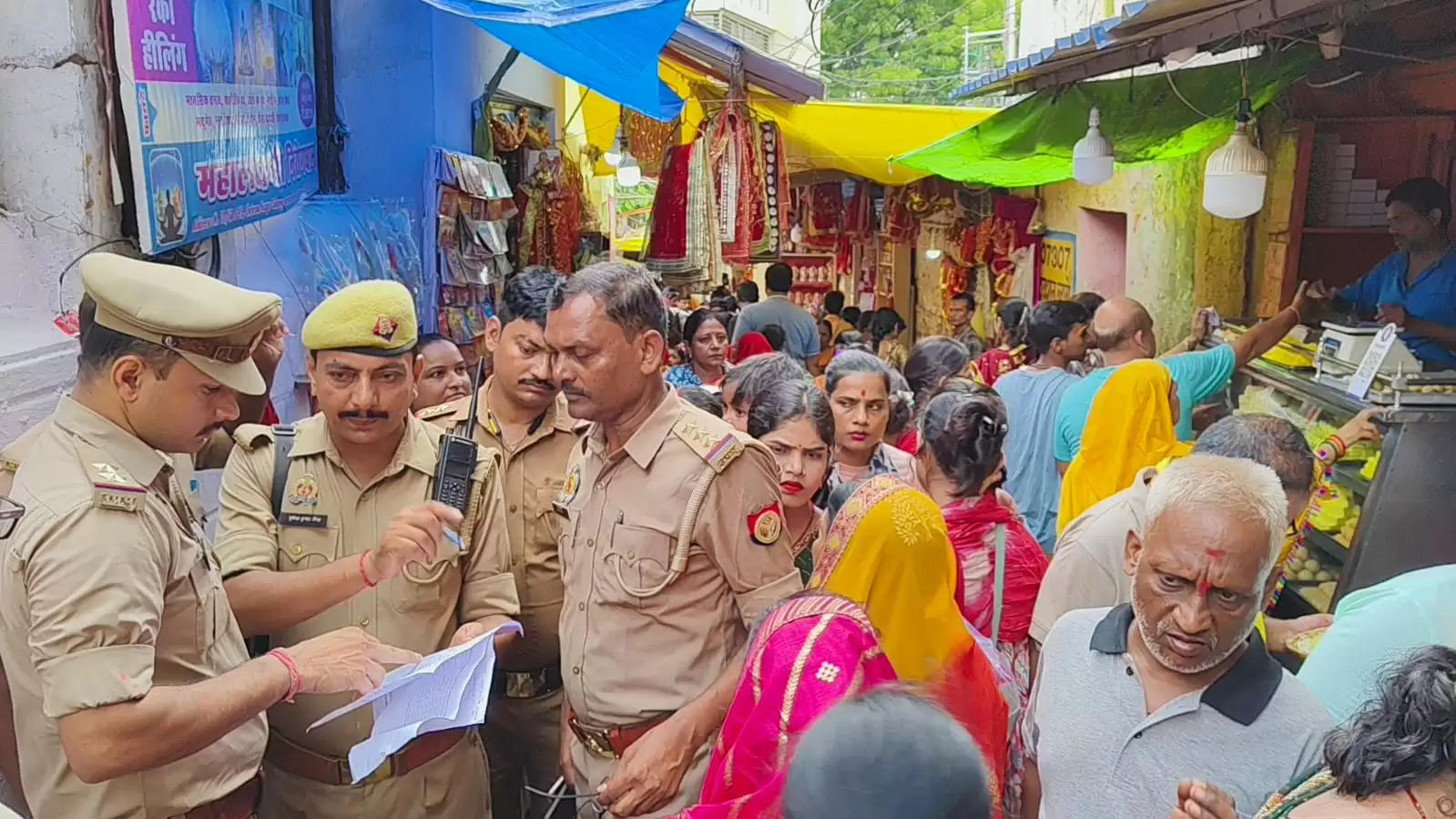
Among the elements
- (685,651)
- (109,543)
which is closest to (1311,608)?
(685,651)

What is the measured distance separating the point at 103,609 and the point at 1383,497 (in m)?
4.36

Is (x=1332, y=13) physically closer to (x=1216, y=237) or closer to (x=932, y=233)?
(x=1216, y=237)

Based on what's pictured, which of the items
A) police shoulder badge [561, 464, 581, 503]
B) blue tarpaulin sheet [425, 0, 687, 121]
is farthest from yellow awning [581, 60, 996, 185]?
police shoulder badge [561, 464, 581, 503]

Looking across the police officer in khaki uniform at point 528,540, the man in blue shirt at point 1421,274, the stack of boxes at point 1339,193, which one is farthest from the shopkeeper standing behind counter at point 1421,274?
the police officer in khaki uniform at point 528,540

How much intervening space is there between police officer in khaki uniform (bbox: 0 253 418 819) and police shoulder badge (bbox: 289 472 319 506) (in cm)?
39

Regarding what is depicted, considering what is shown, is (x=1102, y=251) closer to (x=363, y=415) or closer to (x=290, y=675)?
(x=363, y=415)

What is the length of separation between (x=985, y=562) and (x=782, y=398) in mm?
830

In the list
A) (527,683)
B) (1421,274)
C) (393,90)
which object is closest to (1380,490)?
(1421,274)

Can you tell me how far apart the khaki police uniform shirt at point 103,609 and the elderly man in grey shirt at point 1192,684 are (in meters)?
1.74

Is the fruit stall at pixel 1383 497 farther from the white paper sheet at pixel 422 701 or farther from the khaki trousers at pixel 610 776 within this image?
Result: the white paper sheet at pixel 422 701

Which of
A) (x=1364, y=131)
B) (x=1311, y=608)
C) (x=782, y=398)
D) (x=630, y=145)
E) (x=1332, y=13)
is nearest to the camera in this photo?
(x=782, y=398)

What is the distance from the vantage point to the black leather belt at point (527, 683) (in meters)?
3.41

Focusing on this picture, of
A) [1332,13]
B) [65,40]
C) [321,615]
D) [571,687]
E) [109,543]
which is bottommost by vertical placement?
[571,687]

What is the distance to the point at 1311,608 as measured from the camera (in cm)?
447
